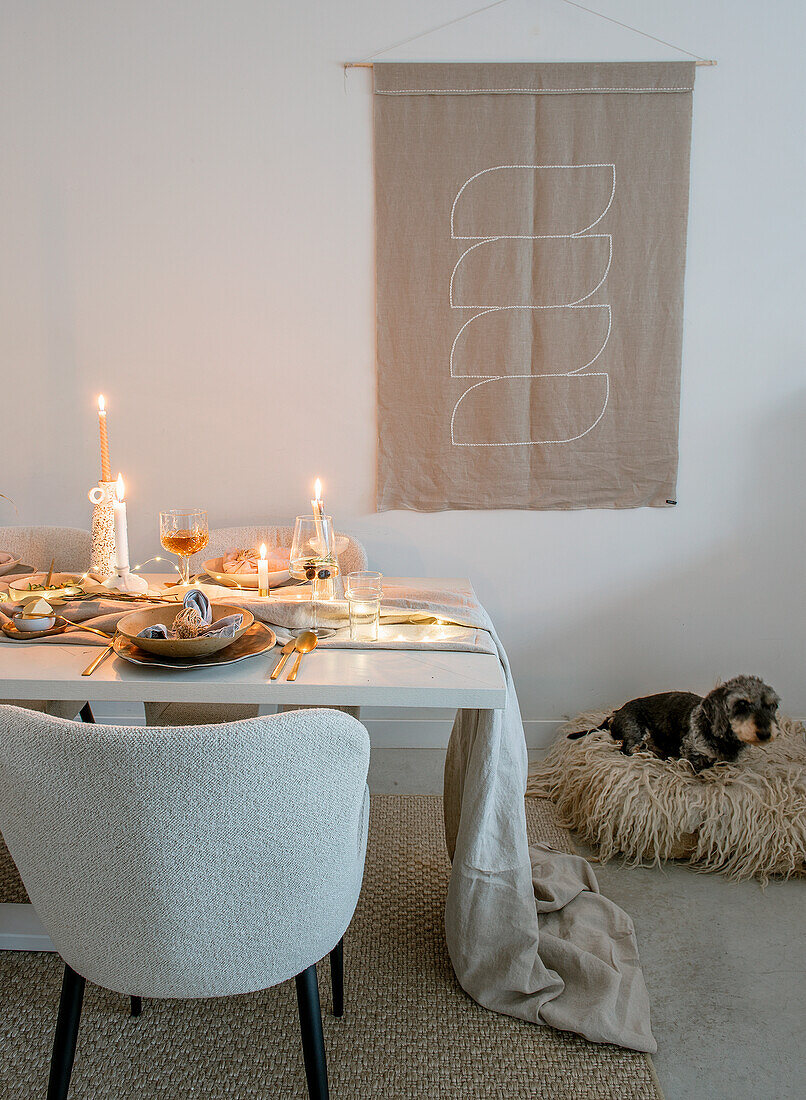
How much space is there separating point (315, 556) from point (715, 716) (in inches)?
46.9

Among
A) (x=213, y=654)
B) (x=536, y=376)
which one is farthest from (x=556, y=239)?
(x=213, y=654)

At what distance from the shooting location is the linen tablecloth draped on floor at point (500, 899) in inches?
59.2

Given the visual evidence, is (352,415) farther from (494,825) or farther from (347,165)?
(494,825)

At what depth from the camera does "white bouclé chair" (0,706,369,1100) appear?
0.96 metres

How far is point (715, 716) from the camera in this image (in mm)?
2215

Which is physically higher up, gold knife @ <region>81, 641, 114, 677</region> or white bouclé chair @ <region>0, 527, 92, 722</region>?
white bouclé chair @ <region>0, 527, 92, 722</region>

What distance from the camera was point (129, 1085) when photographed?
54.7 inches

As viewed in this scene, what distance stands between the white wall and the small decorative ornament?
0.79 metres

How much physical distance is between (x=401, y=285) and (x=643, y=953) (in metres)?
1.86

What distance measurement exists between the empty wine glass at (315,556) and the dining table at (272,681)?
0.28 meters

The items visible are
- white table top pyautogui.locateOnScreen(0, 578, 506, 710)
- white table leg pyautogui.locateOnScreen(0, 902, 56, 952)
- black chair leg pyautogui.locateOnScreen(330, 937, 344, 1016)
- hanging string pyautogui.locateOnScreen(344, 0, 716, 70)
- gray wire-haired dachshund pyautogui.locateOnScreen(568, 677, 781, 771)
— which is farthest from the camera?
hanging string pyautogui.locateOnScreen(344, 0, 716, 70)

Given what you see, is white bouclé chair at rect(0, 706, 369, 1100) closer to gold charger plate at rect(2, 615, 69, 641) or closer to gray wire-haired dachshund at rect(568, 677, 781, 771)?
gold charger plate at rect(2, 615, 69, 641)

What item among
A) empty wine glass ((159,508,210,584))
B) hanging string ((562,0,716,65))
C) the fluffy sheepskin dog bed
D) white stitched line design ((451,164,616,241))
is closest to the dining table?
empty wine glass ((159,508,210,584))

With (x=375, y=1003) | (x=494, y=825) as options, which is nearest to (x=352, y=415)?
(x=494, y=825)
